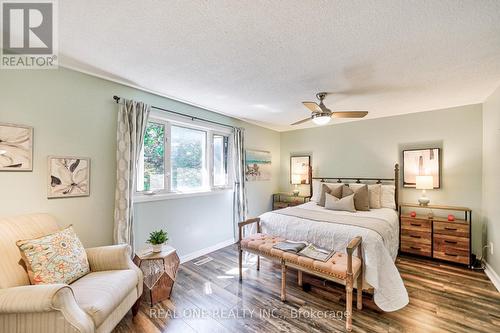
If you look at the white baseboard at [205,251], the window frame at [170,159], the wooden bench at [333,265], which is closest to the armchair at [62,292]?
the window frame at [170,159]

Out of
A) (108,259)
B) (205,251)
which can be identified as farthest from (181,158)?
(108,259)

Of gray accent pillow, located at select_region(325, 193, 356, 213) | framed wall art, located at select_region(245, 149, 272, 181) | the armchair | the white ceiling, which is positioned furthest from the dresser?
the armchair

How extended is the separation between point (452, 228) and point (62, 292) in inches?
181

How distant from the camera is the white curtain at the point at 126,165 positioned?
8.02 feet

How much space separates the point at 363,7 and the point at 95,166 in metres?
2.90

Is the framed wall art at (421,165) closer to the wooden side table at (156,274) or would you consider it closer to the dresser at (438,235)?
the dresser at (438,235)

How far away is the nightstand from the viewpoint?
189 inches

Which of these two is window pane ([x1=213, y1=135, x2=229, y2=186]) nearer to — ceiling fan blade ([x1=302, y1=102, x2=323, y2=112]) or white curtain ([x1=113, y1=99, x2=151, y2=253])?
white curtain ([x1=113, y1=99, x2=151, y2=253])

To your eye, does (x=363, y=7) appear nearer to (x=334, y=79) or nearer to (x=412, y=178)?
(x=334, y=79)

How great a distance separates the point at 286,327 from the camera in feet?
6.17

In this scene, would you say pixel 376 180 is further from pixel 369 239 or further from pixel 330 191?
pixel 369 239

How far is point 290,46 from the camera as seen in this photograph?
A: 70.2 inches

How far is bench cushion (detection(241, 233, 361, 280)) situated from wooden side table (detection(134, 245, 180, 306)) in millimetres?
940

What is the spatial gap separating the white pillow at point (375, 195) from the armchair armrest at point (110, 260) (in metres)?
3.61
